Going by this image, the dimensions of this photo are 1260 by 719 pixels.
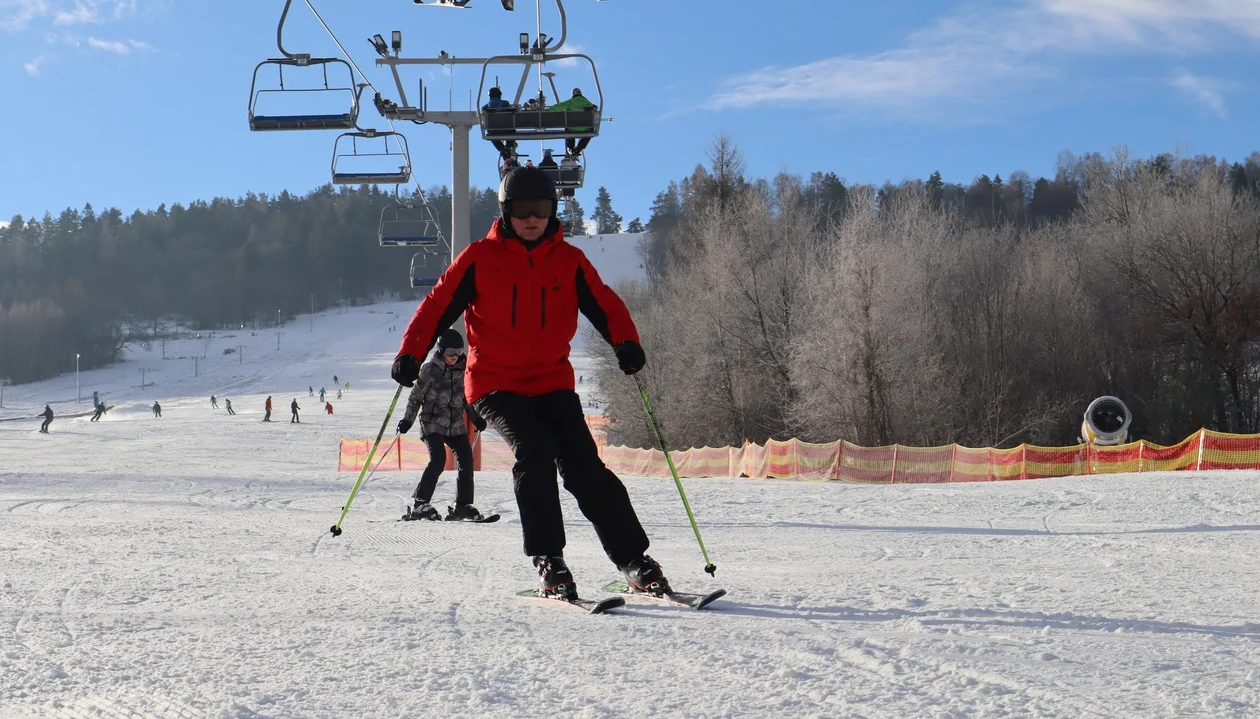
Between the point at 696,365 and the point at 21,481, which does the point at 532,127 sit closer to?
the point at 21,481

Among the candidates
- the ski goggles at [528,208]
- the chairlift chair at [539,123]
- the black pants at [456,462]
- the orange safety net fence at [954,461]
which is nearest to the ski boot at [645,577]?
the ski goggles at [528,208]

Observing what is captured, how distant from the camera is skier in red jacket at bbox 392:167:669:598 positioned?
410 cm

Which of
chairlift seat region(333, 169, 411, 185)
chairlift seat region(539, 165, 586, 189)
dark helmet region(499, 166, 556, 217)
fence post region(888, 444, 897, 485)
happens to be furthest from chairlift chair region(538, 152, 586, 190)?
dark helmet region(499, 166, 556, 217)

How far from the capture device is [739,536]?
6.63m

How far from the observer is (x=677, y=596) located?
12.8ft

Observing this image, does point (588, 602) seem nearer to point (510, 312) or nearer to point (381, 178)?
point (510, 312)

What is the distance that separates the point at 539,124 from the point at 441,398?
18.6 ft

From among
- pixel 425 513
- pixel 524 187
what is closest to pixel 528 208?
pixel 524 187

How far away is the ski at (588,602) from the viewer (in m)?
3.67

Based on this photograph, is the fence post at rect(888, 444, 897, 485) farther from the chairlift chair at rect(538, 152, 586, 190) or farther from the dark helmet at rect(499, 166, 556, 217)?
the dark helmet at rect(499, 166, 556, 217)

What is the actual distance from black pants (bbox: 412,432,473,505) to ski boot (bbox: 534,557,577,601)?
4.56 meters

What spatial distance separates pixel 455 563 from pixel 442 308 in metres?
1.52

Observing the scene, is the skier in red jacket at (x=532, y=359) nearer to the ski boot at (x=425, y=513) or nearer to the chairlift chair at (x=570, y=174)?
the ski boot at (x=425, y=513)

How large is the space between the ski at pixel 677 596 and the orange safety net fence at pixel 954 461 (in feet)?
38.5
